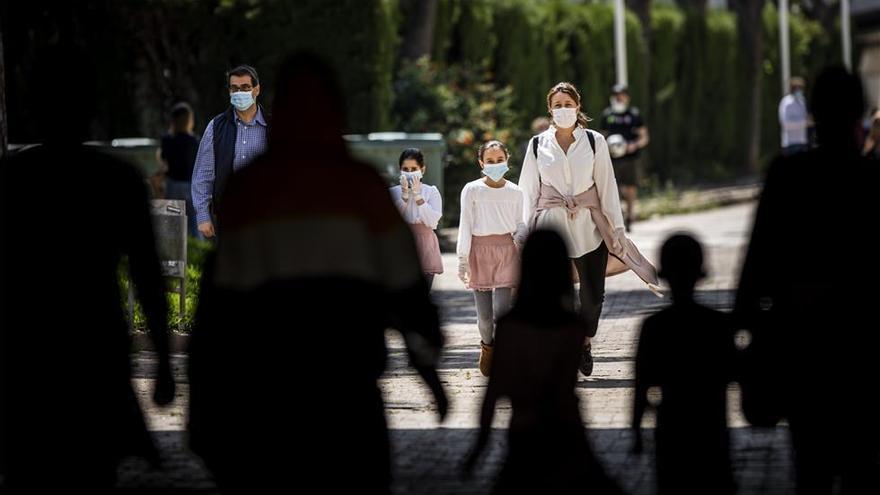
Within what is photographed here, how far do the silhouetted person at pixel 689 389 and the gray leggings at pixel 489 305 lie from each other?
151 inches

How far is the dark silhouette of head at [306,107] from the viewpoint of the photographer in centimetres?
605

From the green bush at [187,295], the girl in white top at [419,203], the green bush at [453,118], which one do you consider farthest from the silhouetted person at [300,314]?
the green bush at [453,118]

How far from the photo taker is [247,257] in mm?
6012

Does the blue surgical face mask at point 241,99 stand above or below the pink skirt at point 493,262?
above

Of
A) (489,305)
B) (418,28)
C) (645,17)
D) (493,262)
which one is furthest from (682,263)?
(645,17)

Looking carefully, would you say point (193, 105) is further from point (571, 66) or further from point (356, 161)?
point (356, 161)

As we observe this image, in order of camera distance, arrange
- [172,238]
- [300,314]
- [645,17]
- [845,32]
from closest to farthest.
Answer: [300,314] < [172,238] < [645,17] < [845,32]

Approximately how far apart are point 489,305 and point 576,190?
799 mm

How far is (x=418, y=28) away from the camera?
26406 mm

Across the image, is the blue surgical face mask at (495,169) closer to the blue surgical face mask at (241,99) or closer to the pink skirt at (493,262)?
the pink skirt at (493,262)

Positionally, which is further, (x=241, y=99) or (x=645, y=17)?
(x=645, y=17)

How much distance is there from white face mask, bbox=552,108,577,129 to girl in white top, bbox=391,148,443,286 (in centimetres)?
78

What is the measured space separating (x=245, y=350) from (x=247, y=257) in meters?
0.27

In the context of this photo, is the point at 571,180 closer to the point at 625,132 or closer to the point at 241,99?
the point at 241,99
